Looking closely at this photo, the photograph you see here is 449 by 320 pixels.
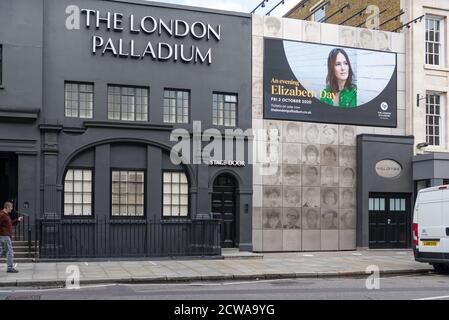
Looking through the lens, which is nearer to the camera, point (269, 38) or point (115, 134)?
point (115, 134)

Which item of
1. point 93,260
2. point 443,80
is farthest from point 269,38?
point 93,260

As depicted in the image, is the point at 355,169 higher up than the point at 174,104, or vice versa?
the point at 174,104

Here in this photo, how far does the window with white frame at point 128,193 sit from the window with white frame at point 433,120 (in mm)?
11250

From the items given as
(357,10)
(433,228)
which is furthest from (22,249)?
(357,10)

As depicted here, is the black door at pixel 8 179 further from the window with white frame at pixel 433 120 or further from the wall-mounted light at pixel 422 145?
the window with white frame at pixel 433 120

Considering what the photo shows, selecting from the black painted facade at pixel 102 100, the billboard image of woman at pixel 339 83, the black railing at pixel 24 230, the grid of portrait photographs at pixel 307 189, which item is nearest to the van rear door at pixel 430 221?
the grid of portrait photographs at pixel 307 189

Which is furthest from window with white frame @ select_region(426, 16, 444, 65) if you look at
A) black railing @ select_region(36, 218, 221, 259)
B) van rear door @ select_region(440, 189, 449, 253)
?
black railing @ select_region(36, 218, 221, 259)

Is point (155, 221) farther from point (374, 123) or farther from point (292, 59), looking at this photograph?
point (374, 123)

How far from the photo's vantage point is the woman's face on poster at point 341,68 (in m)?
22.6

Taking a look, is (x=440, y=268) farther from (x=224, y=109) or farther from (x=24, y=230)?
(x=24, y=230)

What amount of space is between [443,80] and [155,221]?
12489 millimetres

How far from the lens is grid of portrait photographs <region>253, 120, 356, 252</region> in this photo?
70.3 ft
